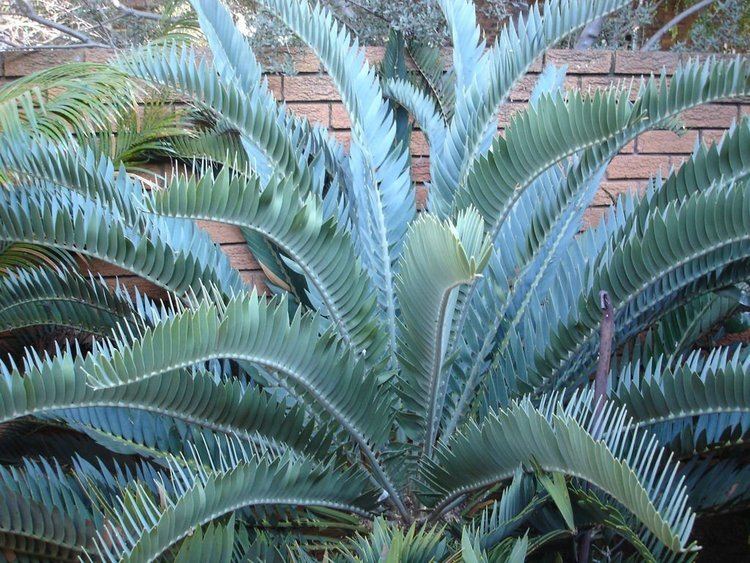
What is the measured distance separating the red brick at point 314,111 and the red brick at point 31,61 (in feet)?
2.48

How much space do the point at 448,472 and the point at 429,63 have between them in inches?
60.8

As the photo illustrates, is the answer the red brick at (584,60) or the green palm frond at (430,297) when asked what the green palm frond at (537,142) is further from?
the red brick at (584,60)

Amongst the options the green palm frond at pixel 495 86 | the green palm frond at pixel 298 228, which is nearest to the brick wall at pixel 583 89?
the green palm frond at pixel 495 86

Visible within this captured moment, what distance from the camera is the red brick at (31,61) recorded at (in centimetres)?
250

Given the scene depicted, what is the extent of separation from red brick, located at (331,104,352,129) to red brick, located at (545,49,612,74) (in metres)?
0.76

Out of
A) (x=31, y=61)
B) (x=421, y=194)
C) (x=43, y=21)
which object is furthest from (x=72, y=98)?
(x=421, y=194)

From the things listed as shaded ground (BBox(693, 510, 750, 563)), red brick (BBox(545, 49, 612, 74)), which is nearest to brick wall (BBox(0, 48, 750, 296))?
red brick (BBox(545, 49, 612, 74))

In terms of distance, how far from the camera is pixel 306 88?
2621mm

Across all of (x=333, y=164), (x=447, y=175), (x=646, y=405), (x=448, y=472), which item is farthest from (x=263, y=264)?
(x=646, y=405)

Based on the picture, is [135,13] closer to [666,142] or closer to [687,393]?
[666,142]

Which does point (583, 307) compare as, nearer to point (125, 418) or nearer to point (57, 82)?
point (125, 418)

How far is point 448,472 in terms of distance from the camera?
1642mm

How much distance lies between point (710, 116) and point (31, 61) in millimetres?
2380

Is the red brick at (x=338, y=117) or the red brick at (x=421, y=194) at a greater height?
the red brick at (x=338, y=117)
